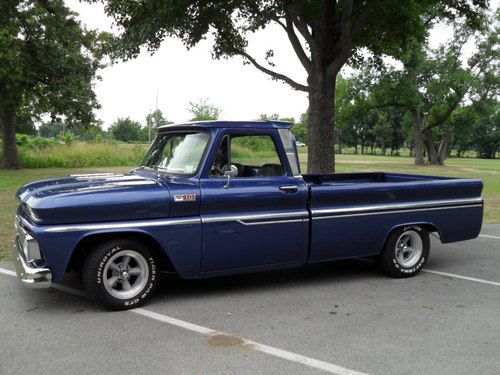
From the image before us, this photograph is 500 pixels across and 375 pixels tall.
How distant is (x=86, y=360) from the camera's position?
3.67m

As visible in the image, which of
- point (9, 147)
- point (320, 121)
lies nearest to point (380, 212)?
point (320, 121)

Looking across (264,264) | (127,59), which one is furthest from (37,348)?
(127,59)

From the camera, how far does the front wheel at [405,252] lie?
6039 mm

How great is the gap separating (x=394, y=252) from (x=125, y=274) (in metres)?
3.25

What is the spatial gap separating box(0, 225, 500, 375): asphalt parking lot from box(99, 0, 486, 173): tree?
5851mm

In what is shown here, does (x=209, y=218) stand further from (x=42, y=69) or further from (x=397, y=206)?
(x=42, y=69)

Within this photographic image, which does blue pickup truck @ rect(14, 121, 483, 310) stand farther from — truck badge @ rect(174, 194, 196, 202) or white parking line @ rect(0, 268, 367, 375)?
white parking line @ rect(0, 268, 367, 375)

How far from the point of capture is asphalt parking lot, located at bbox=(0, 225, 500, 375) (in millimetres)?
3666

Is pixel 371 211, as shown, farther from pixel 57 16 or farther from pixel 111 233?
pixel 57 16

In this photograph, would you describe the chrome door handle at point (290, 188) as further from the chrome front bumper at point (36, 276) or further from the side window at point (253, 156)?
the chrome front bumper at point (36, 276)

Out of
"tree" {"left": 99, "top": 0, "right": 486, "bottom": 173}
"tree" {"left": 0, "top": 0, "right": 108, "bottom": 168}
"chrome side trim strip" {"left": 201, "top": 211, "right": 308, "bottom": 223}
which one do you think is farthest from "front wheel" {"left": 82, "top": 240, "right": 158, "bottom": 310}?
"tree" {"left": 0, "top": 0, "right": 108, "bottom": 168}

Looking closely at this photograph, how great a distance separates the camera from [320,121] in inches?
446

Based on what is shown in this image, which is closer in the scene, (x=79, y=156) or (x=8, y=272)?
(x=8, y=272)

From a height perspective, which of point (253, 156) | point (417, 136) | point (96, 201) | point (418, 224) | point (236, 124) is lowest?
point (418, 224)
